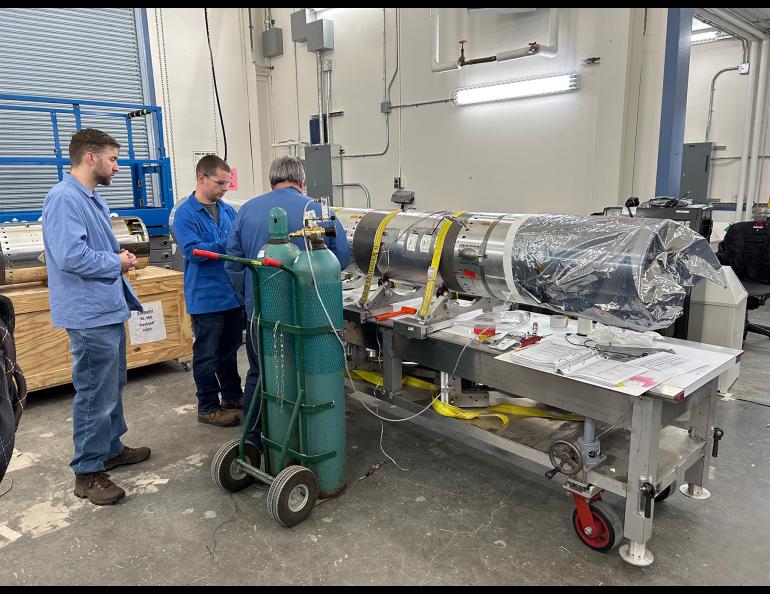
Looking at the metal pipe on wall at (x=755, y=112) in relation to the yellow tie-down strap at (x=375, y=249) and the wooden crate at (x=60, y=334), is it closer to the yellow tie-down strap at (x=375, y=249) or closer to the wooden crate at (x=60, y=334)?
the yellow tie-down strap at (x=375, y=249)

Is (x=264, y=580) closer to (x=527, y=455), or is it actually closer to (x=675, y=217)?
(x=527, y=455)

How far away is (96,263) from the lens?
210cm

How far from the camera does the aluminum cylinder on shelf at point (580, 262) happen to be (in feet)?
5.64

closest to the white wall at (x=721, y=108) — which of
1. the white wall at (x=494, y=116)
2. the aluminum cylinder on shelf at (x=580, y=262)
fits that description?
the white wall at (x=494, y=116)

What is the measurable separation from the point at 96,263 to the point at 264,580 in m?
1.29

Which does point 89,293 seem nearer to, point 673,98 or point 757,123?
point 673,98

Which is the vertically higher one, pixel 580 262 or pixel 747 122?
pixel 747 122

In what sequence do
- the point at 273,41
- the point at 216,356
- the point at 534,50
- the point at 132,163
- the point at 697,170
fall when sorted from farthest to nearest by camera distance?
the point at 697,170
the point at 273,41
the point at 132,163
the point at 534,50
the point at 216,356

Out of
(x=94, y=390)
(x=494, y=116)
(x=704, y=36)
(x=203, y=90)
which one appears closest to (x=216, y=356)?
(x=94, y=390)

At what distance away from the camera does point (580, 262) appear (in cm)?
180

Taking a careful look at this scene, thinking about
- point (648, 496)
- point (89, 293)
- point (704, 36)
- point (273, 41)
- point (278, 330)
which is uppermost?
point (704, 36)

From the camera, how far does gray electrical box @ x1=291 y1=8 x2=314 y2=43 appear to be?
5.75 meters

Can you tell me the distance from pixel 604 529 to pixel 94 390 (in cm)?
198
